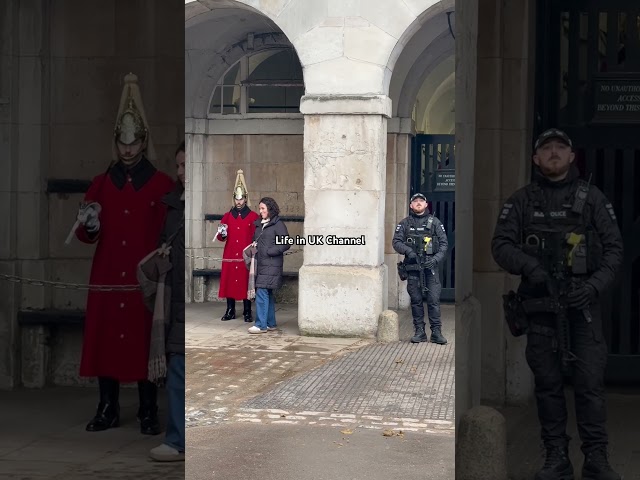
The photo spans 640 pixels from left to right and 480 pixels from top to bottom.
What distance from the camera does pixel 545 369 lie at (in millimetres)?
4602

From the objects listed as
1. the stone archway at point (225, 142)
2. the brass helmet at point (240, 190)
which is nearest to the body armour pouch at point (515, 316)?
the brass helmet at point (240, 190)

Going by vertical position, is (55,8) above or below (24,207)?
above

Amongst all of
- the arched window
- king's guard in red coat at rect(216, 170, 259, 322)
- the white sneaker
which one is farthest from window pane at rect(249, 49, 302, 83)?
the white sneaker

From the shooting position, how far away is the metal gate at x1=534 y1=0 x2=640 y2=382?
6164 millimetres

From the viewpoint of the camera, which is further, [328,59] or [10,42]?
[328,59]

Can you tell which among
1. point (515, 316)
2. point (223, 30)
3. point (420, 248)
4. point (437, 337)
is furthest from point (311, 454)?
point (223, 30)

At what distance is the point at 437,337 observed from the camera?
34.9ft

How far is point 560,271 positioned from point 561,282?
0.05m

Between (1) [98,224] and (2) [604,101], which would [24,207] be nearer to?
(1) [98,224]

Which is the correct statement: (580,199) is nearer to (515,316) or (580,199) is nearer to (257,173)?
(515,316)

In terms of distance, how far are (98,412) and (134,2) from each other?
3.01 feet

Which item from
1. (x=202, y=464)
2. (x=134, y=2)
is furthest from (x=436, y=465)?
(x=134, y=2)

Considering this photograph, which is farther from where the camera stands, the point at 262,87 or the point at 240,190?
the point at 262,87

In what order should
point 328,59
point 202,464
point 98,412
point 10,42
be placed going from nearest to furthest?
point 10,42 → point 98,412 → point 202,464 → point 328,59
